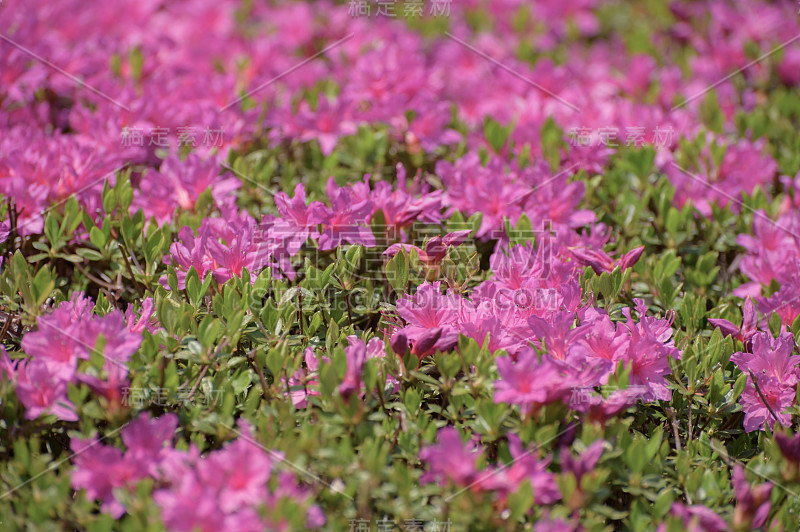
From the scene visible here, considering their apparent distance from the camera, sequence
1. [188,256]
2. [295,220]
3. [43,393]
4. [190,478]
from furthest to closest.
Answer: [295,220] < [188,256] < [43,393] < [190,478]

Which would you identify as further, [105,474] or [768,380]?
[768,380]

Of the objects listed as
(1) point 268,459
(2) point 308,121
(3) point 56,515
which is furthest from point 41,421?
(2) point 308,121

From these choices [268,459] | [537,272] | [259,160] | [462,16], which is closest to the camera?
[268,459]

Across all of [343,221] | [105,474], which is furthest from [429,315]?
[105,474]

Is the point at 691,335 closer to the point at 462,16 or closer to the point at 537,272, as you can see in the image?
the point at 537,272

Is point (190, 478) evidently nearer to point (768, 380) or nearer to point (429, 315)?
point (429, 315)

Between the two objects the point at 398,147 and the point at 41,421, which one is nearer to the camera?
the point at 41,421

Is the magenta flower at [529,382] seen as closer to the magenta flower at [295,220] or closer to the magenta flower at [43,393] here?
the magenta flower at [295,220]

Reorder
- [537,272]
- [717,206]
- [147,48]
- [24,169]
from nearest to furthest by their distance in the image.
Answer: [537,272]
[24,169]
[717,206]
[147,48]
